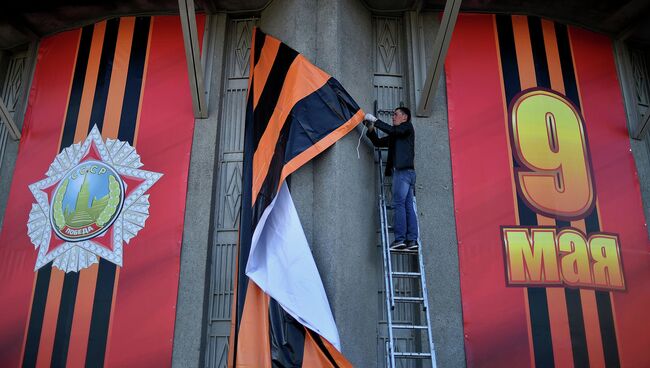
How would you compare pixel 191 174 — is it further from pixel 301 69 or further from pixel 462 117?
pixel 462 117

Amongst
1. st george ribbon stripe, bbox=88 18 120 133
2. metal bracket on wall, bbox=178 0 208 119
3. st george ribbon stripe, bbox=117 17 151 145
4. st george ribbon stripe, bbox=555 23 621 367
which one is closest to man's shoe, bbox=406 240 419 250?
st george ribbon stripe, bbox=555 23 621 367

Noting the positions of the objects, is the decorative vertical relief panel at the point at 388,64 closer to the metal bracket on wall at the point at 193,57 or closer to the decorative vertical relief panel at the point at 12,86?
the metal bracket on wall at the point at 193,57

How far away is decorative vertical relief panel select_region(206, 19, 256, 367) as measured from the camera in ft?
23.7

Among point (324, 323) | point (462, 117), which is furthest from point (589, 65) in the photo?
point (324, 323)

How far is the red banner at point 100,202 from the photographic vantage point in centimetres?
717

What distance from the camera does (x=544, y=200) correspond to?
751 centimetres

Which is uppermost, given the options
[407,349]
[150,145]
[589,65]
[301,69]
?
[589,65]

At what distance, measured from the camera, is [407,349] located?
702 centimetres

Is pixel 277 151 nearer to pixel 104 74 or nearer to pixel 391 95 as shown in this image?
pixel 391 95

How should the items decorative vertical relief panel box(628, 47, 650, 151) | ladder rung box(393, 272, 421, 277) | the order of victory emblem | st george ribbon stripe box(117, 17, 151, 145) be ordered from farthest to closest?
decorative vertical relief panel box(628, 47, 650, 151), st george ribbon stripe box(117, 17, 151, 145), the order of victory emblem, ladder rung box(393, 272, 421, 277)

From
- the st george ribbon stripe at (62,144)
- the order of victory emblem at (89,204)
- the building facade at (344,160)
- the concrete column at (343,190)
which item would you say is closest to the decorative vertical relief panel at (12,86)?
the building facade at (344,160)

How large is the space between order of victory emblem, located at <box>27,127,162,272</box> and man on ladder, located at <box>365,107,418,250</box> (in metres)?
2.65

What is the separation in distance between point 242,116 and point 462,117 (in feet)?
8.53

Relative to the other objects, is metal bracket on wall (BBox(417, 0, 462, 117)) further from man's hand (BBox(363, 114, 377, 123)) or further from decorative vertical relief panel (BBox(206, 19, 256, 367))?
decorative vertical relief panel (BBox(206, 19, 256, 367))
